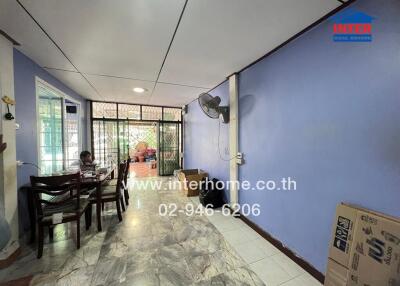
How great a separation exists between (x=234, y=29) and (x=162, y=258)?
244 cm

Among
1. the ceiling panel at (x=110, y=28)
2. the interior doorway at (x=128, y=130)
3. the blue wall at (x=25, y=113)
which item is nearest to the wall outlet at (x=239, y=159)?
the ceiling panel at (x=110, y=28)

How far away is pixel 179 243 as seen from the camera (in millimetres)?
2076

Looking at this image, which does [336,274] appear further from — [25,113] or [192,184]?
[25,113]

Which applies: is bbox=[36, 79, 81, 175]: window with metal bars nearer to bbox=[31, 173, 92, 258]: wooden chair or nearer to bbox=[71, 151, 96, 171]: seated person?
bbox=[71, 151, 96, 171]: seated person

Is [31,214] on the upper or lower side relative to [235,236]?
upper

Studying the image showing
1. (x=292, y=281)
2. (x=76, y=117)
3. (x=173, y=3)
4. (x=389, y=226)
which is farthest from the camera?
(x=76, y=117)

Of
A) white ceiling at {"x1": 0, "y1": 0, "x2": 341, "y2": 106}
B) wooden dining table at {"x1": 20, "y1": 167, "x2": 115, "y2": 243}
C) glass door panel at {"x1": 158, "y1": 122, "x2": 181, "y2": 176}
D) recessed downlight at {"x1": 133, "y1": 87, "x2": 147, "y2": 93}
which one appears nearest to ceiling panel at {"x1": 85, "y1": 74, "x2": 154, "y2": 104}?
recessed downlight at {"x1": 133, "y1": 87, "x2": 147, "y2": 93}

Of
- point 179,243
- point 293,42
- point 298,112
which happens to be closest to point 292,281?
point 179,243

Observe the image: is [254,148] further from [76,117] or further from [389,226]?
[76,117]

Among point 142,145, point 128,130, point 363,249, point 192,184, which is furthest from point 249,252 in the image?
point 142,145

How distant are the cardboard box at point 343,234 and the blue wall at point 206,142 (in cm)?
187

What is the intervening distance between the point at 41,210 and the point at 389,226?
3.04 metres

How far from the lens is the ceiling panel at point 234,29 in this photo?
4.36 feet

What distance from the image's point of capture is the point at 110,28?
1577mm
